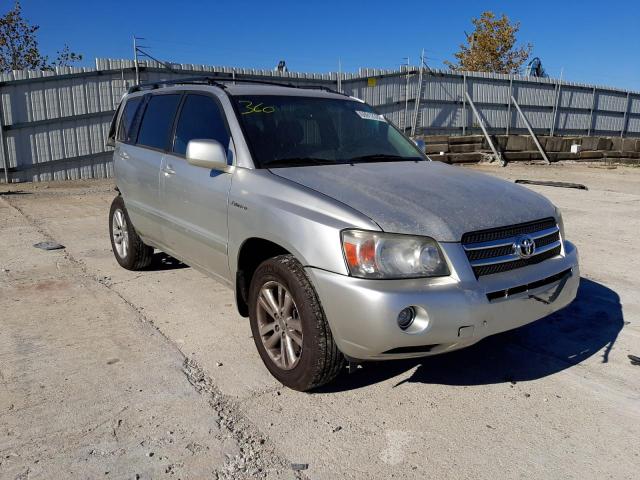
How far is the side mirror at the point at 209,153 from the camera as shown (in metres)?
3.60

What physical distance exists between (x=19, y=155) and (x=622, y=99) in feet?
78.0

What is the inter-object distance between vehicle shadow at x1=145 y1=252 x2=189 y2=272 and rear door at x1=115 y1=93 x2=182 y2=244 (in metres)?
0.62

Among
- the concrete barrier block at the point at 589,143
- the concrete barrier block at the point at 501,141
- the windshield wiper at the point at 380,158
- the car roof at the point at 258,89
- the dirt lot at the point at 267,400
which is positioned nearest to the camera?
the dirt lot at the point at 267,400

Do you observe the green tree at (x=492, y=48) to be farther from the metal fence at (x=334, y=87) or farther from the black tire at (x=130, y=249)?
the black tire at (x=130, y=249)

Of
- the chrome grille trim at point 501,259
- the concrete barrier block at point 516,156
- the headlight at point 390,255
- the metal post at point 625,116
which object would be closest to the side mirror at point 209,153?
the headlight at point 390,255

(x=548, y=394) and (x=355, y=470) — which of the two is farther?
(x=548, y=394)

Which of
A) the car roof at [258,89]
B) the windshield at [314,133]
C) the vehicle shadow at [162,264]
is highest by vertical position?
the car roof at [258,89]

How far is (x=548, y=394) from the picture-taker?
3.24 meters

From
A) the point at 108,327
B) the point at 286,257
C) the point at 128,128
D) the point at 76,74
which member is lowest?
the point at 108,327

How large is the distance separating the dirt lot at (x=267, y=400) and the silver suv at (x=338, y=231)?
370 mm

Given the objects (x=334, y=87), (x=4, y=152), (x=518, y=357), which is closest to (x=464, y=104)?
(x=334, y=87)

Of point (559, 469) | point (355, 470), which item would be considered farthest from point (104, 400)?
point (559, 469)

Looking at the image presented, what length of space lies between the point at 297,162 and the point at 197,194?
0.84 meters

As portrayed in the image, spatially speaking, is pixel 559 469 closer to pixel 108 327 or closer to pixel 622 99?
pixel 108 327
